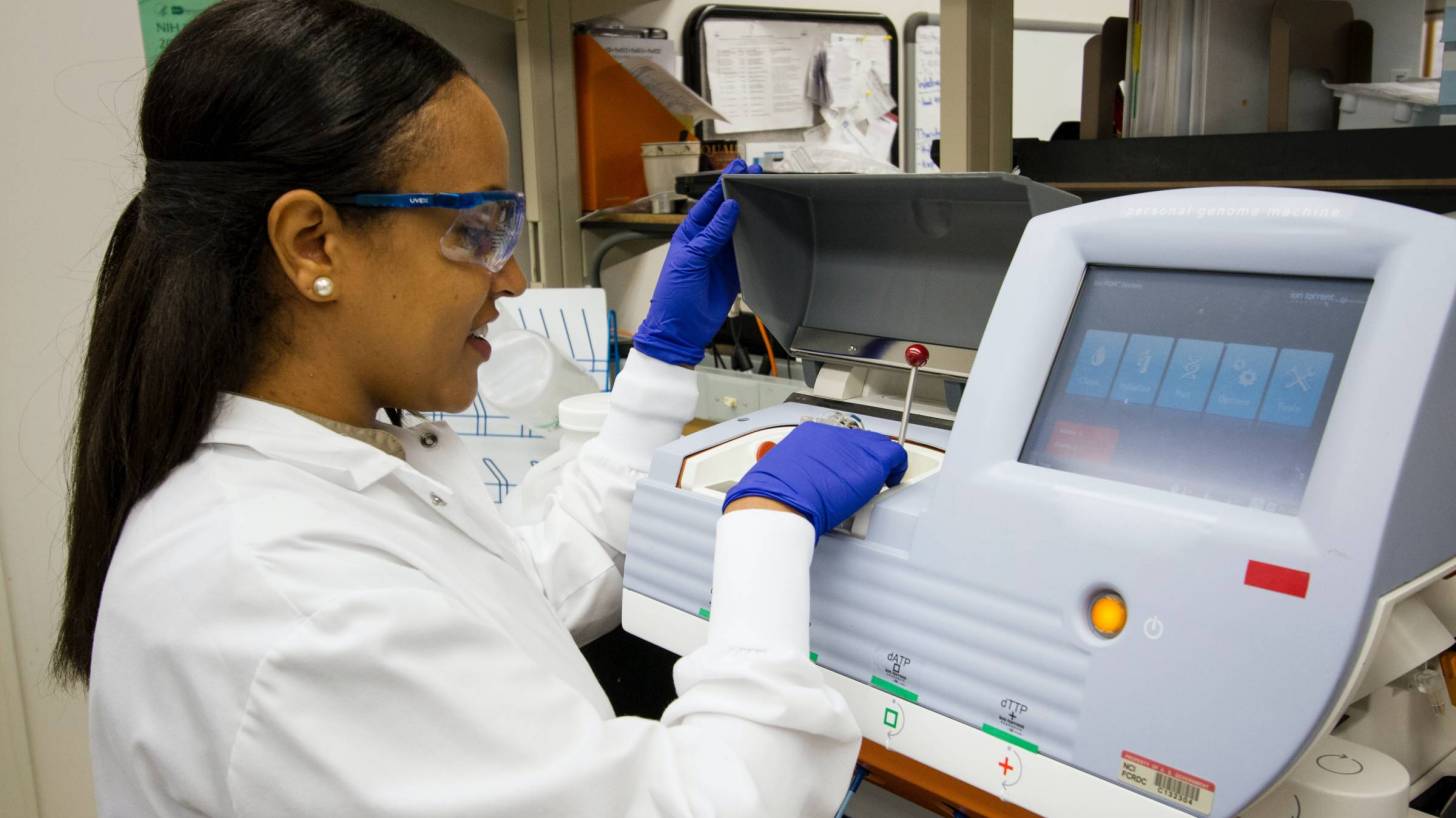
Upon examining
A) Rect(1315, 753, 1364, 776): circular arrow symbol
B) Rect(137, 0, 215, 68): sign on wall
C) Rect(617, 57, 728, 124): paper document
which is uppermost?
Rect(137, 0, 215, 68): sign on wall

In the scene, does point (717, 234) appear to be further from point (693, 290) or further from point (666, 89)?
point (666, 89)

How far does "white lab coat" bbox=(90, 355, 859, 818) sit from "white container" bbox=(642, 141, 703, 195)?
113 centimetres

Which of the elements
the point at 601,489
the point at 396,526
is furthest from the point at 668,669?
the point at 396,526

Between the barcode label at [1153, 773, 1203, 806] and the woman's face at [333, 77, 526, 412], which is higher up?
the woman's face at [333, 77, 526, 412]

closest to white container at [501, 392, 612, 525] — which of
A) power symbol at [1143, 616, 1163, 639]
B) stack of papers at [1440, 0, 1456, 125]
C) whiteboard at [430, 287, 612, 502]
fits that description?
whiteboard at [430, 287, 612, 502]

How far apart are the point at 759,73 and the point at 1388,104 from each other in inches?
65.2

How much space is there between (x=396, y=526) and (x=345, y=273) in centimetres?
19

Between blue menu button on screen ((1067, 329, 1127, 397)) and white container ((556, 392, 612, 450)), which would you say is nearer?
blue menu button on screen ((1067, 329, 1127, 397))

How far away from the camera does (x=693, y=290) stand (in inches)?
43.9

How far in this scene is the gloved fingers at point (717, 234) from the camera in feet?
A: 3.38

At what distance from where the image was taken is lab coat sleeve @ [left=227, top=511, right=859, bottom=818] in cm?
60

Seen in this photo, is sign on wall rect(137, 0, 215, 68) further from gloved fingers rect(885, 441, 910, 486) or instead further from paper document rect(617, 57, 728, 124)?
gloved fingers rect(885, 441, 910, 486)

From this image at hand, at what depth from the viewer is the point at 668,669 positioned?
1.42 meters

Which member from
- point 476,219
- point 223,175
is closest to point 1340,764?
point 476,219
